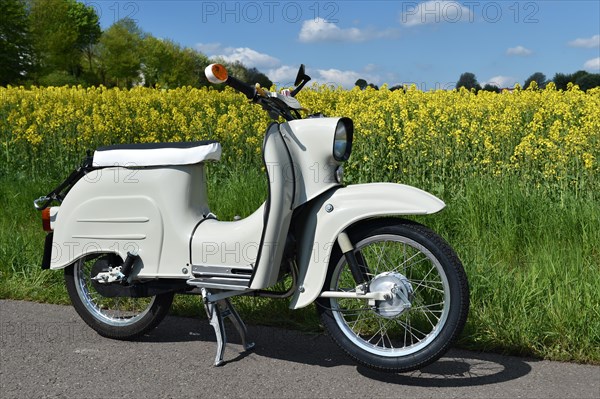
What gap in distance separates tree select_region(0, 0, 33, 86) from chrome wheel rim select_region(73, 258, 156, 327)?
4926cm

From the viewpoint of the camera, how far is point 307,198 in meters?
3.36

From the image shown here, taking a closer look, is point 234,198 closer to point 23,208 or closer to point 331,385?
point 23,208

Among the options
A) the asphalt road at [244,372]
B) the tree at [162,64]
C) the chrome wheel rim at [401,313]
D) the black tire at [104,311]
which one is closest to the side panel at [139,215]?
the black tire at [104,311]

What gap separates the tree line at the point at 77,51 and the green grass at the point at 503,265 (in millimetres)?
43496

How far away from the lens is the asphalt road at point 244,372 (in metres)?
3.13

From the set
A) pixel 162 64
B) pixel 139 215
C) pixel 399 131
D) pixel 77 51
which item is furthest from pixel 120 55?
pixel 139 215

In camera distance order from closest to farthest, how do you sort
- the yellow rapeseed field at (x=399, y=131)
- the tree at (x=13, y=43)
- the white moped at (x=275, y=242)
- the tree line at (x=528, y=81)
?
1. the white moped at (x=275, y=242)
2. the yellow rapeseed field at (x=399, y=131)
3. the tree line at (x=528, y=81)
4. the tree at (x=13, y=43)

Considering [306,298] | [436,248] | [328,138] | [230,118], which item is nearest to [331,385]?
[306,298]

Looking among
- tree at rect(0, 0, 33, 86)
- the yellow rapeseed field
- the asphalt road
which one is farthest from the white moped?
tree at rect(0, 0, 33, 86)

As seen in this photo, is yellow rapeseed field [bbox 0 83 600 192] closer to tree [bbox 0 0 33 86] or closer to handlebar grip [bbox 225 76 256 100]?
handlebar grip [bbox 225 76 256 100]

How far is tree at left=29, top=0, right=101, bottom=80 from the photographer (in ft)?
185

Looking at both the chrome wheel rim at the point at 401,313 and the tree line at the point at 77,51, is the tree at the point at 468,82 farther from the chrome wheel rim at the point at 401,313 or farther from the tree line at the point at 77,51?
the tree line at the point at 77,51

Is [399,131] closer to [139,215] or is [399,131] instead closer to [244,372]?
[139,215]

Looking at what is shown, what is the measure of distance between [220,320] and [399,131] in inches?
160
